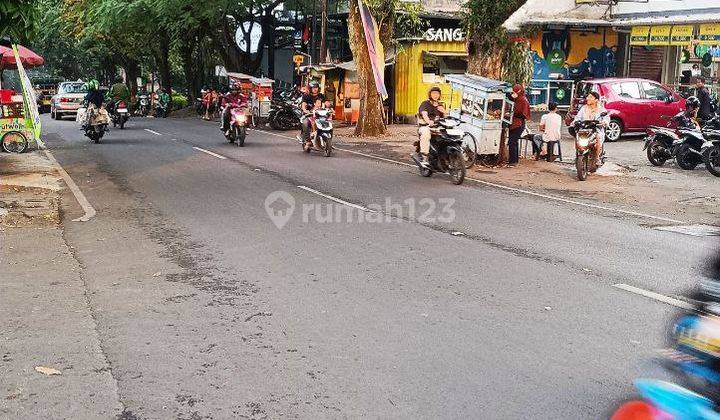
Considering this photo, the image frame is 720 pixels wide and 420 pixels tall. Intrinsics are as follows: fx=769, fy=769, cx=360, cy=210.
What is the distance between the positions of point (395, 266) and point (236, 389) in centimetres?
338

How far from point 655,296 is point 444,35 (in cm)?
2662

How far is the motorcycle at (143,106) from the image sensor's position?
49.1 meters

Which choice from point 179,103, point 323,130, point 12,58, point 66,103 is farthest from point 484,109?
point 179,103

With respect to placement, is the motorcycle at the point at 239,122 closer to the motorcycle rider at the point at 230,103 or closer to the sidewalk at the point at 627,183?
the motorcycle rider at the point at 230,103

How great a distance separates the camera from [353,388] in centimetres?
466

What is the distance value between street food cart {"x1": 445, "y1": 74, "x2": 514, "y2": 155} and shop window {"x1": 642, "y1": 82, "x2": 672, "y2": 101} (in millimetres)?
6762

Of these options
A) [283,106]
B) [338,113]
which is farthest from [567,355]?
[338,113]

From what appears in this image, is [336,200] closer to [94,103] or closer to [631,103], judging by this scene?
[631,103]

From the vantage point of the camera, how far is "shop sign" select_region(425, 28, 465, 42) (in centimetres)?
3178

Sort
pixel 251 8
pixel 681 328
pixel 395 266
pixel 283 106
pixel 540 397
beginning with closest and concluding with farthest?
pixel 681 328
pixel 540 397
pixel 395 266
pixel 283 106
pixel 251 8

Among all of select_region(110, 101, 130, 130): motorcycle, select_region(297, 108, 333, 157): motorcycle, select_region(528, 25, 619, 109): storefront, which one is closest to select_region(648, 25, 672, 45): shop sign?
select_region(528, 25, 619, 109): storefront

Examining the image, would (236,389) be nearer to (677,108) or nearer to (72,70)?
(677,108)

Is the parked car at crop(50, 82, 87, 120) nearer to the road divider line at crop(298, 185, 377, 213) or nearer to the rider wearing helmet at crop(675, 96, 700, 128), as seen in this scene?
the road divider line at crop(298, 185, 377, 213)

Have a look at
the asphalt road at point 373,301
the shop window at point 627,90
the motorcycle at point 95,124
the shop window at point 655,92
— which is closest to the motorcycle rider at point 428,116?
the asphalt road at point 373,301
